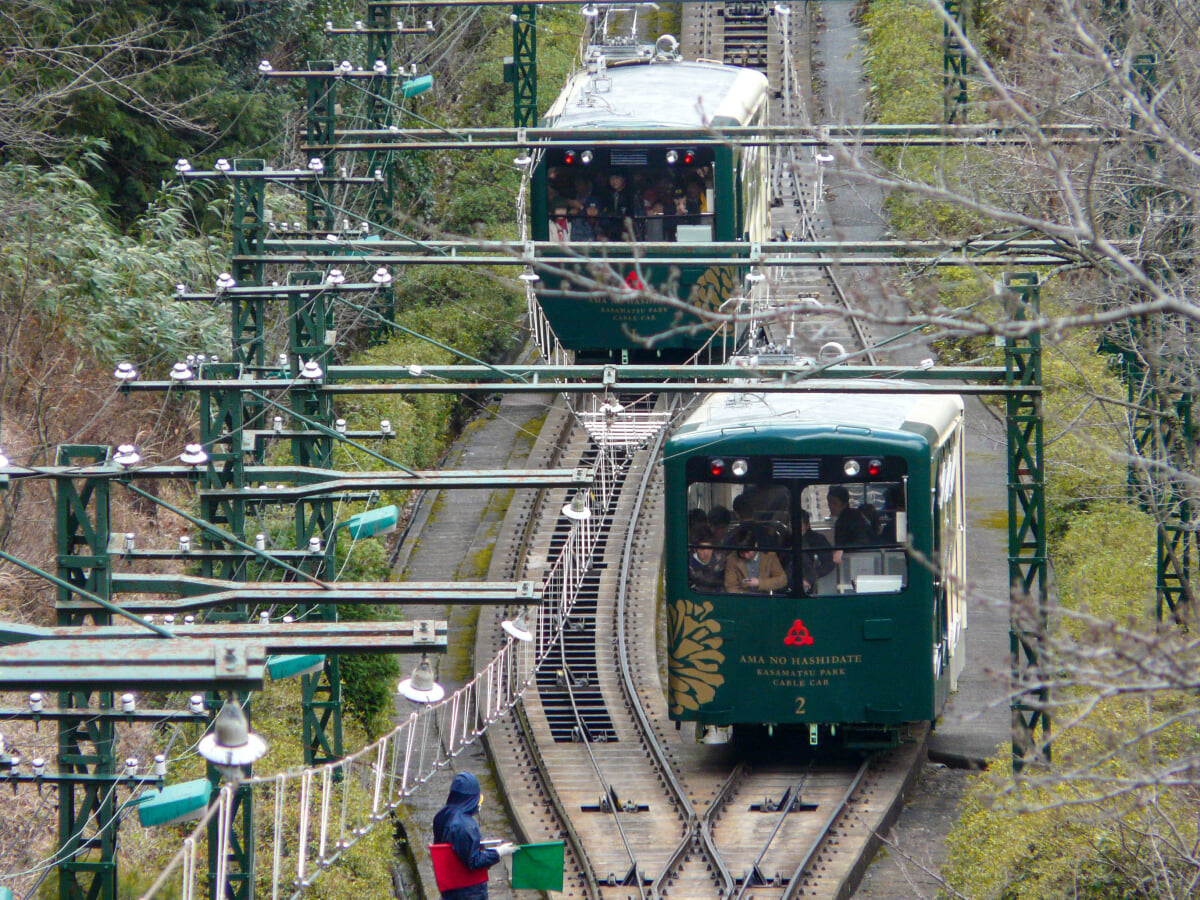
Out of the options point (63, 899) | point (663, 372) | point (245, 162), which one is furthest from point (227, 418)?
point (63, 899)

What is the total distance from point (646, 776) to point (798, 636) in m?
2.23

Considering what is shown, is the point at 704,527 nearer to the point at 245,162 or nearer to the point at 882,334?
the point at 245,162

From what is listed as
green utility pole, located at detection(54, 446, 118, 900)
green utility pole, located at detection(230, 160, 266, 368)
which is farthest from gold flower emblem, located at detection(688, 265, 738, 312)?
green utility pole, located at detection(54, 446, 118, 900)

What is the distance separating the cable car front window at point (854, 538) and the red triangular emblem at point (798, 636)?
30 cm

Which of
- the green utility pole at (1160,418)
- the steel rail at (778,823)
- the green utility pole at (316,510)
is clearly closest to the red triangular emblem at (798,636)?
the steel rail at (778,823)

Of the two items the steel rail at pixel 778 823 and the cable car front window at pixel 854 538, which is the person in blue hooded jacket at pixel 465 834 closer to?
the steel rail at pixel 778 823

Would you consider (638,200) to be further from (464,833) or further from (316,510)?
(464,833)

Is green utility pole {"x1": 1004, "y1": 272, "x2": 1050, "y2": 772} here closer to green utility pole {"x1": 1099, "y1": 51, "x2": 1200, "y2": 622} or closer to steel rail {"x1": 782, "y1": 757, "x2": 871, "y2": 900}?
green utility pole {"x1": 1099, "y1": 51, "x2": 1200, "y2": 622}

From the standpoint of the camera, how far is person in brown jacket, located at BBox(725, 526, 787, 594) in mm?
15469

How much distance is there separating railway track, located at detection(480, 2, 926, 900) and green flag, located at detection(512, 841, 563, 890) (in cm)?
338

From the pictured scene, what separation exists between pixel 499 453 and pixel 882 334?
686 cm

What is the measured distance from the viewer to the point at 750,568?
15.6 metres

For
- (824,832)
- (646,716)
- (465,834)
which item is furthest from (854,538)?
(465,834)

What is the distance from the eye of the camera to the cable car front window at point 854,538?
15172 millimetres
